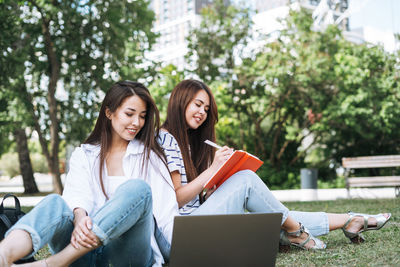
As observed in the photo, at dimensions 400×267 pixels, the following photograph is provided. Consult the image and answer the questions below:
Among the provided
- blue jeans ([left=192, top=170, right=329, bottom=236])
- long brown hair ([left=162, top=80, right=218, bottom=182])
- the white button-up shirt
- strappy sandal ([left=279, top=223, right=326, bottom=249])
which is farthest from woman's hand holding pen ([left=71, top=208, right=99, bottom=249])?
strappy sandal ([left=279, top=223, right=326, bottom=249])

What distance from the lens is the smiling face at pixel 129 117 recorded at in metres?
2.68

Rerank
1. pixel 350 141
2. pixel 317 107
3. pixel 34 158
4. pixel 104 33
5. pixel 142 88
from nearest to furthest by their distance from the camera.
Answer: pixel 142 88, pixel 104 33, pixel 317 107, pixel 350 141, pixel 34 158

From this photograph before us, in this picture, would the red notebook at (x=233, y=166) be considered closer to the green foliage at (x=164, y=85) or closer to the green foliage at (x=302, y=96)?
the green foliage at (x=302, y=96)

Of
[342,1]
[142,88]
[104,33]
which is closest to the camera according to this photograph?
[142,88]

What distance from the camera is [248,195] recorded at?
9.46 feet

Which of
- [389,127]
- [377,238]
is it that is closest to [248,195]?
[377,238]

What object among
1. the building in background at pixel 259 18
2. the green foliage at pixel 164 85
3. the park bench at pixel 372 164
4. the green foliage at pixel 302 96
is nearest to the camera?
the park bench at pixel 372 164

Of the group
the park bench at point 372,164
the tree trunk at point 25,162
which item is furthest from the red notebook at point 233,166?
the tree trunk at point 25,162

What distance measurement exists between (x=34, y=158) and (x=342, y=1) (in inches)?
1041

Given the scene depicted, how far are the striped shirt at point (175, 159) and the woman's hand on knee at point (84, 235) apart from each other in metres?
0.78

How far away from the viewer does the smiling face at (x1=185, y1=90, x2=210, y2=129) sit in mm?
3232

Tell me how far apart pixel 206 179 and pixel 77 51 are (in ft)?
30.4

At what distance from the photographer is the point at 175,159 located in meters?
2.83

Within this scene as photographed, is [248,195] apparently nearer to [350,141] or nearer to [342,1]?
[350,141]
